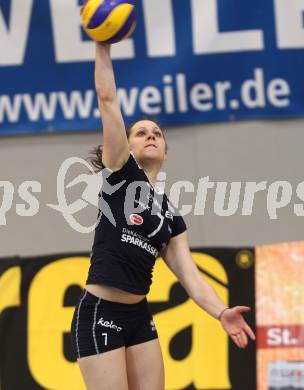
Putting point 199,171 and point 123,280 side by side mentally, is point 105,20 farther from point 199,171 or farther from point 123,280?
point 199,171

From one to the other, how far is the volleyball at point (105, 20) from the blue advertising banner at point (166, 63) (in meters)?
2.16

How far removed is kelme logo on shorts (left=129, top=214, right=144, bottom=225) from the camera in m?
3.72

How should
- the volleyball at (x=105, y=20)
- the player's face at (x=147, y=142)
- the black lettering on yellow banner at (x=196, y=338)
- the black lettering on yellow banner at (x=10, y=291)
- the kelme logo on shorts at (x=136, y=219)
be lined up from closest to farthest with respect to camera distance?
1. the volleyball at (x=105, y=20)
2. the kelme logo on shorts at (x=136, y=219)
3. the player's face at (x=147, y=142)
4. the black lettering on yellow banner at (x=196, y=338)
5. the black lettering on yellow banner at (x=10, y=291)

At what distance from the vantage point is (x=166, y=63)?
5668mm

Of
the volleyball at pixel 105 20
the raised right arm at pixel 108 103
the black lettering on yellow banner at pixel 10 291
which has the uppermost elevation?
the volleyball at pixel 105 20

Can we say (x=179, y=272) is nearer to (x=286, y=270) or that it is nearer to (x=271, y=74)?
(x=286, y=270)

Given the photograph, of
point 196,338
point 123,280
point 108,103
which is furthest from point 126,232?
point 196,338

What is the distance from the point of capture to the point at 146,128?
3941mm

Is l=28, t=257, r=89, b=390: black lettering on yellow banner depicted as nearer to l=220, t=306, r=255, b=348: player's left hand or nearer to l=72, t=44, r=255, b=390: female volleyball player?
l=72, t=44, r=255, b=390: female volleyball player

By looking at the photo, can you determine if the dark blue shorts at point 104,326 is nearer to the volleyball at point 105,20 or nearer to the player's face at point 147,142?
the player's face at point 147,142

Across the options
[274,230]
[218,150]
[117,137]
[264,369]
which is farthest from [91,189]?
[117,137]

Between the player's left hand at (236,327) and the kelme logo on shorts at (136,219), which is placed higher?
the kelme logo on shorts at (136,219)

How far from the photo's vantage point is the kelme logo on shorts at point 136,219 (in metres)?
3.72

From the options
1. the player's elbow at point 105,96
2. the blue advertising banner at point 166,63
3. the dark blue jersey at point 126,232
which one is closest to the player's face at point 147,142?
the dark blue jersey at point 126,232
